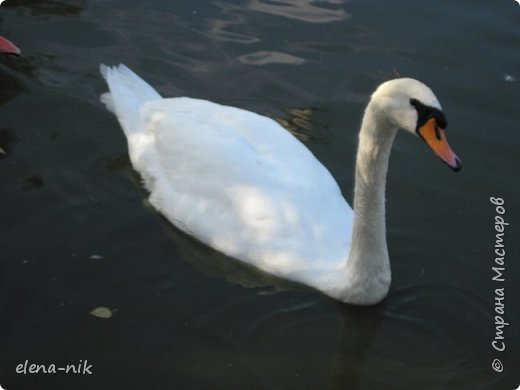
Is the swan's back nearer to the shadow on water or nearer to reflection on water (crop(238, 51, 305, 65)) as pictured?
the shadow on water

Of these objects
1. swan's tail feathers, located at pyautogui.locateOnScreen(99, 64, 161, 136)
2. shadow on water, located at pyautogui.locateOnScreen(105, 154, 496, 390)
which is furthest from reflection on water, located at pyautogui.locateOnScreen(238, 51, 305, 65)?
shadow on water, located at pyautogui.locateOnScreen(105, 154, 496, 390)

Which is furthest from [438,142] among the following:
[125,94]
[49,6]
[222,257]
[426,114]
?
[49,6]

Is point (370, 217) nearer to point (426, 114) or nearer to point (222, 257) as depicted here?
point (426, 114)

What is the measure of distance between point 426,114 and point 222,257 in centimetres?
214

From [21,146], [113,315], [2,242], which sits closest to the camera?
[113,315]

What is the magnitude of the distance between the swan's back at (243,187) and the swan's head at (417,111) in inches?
51.8

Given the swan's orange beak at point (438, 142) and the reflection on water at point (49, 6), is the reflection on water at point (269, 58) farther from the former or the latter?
the swan's orange beak at point (438, 142)

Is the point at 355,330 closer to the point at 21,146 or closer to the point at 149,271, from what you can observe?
the point at 149,271

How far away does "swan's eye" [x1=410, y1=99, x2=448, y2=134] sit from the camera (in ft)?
21.0

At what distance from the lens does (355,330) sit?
7246mm

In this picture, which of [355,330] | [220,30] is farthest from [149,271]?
[220,30]

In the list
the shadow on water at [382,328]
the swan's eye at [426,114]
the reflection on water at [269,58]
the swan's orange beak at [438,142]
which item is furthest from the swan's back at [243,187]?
the reflection on water at [269,58]

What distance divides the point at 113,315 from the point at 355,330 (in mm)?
1654

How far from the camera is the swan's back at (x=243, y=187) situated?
754 cm
